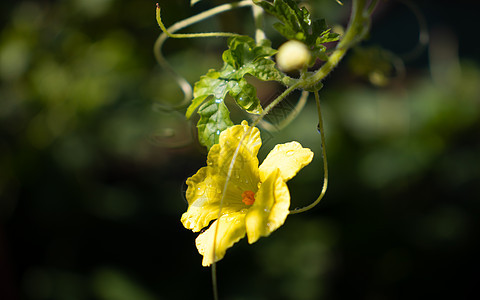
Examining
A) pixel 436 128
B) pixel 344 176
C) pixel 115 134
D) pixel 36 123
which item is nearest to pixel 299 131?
pixel 344 176

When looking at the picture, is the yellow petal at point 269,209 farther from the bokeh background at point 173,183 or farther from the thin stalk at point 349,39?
the bokeh background at point 173,183

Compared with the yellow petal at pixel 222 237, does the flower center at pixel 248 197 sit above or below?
below

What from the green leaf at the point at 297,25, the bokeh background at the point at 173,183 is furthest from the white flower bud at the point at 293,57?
the bokeh background at the point at 173,183

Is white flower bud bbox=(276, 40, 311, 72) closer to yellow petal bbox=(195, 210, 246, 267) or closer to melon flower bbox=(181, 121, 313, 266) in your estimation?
melon flower bbox=(181, 121, 313, 266)

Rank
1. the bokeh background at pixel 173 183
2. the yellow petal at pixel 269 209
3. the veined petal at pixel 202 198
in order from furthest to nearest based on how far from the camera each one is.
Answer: the bokeh background at pixel 173 183 → the veined petal at pixel 202 198 → the yellow petal at pixel 269 209

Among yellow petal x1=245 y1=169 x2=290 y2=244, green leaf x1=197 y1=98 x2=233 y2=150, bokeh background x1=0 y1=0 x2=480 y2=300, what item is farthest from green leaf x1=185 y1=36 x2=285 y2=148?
bokeh background x1=0 y1=0 x2=480 y2=300

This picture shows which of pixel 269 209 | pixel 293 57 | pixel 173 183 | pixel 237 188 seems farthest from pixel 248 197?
pixel 173 183

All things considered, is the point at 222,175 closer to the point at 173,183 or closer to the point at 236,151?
the point at 236,151

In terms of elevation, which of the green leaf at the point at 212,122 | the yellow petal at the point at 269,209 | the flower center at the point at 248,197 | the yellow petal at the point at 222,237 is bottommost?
the flower center at the point at 248,197
